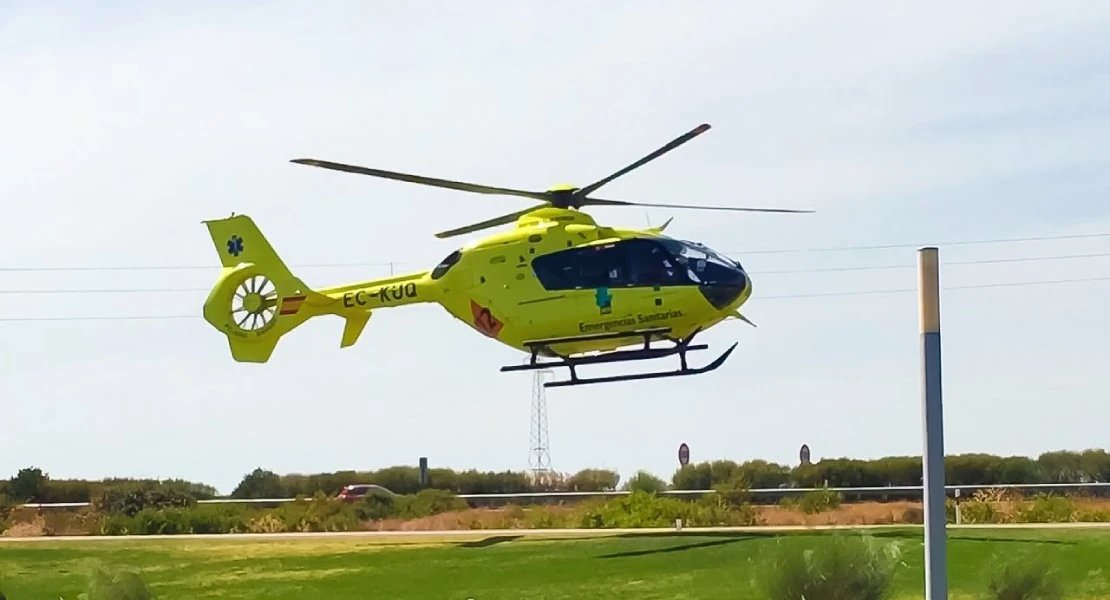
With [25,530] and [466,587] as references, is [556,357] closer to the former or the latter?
[466,587]

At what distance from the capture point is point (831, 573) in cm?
2109

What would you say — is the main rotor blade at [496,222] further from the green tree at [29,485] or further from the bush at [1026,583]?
the green tree at [29,485]

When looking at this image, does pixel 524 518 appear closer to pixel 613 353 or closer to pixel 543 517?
pixel 543 517

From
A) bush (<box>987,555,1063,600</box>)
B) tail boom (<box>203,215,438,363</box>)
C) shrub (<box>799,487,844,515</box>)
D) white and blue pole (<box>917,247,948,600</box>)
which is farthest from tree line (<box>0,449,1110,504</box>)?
white and blue pole (<box>917,247,948,600</box>)

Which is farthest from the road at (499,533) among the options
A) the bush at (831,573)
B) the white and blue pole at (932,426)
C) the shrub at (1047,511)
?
the white and blue pole at (932,426)

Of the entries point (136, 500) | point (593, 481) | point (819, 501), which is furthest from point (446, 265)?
point (593, 481)

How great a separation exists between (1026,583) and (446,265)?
1401 centimetres

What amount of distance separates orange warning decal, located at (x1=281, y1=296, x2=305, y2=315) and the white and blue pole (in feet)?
73.7

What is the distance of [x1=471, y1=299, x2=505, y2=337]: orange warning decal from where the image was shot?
3241 centimetres

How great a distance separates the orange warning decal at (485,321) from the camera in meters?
32.4

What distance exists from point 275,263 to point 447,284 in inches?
170

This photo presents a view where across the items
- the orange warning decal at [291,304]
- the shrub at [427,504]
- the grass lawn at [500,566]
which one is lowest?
the grass lawn at [500,566]

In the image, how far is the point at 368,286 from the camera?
33.7 meters

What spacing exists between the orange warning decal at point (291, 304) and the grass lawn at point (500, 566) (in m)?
5.31
